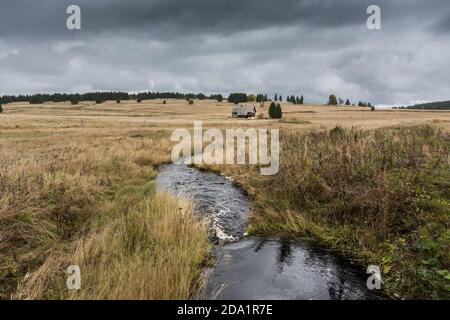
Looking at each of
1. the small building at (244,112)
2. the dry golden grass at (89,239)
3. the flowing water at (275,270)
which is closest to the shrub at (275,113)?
the small building at (244,112)

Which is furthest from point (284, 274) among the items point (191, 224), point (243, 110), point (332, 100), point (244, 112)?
point (332, 100)

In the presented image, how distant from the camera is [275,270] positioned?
6164 millimetres

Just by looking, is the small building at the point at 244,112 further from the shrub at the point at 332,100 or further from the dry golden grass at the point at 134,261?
the shrub at the point at 332,100

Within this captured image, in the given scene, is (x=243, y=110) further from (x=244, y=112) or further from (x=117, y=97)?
(x=117, y=97)

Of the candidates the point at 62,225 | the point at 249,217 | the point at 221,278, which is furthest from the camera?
the point at 249,217

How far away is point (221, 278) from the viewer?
569 cm

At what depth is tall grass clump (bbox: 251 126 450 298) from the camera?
5336mm

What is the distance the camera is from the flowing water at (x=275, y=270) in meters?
5.31

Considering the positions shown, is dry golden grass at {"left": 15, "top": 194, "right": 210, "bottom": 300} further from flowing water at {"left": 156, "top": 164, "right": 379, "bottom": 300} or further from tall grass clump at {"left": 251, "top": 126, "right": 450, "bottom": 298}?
tall grass clump at {"left": 251, "top": 126, "right": 450, "bottom": 298}

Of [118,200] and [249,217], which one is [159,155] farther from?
[249,217]

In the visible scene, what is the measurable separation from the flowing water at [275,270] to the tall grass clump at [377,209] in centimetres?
47

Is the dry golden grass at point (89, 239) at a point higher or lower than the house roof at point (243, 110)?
lower
